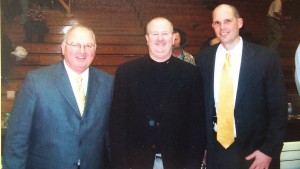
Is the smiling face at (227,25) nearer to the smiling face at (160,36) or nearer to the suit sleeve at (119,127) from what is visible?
the smiling face at (160,36)

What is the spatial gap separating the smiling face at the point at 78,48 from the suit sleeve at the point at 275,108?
88 centimetres

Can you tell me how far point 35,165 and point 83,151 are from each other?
0.72ft

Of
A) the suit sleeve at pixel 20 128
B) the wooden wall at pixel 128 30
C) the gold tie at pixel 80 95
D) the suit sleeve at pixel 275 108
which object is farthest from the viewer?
the wooden wall at pixel 128 30

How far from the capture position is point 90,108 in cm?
142

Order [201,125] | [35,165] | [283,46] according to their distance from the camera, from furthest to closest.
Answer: [283,46] < [201,125] < [35,165]

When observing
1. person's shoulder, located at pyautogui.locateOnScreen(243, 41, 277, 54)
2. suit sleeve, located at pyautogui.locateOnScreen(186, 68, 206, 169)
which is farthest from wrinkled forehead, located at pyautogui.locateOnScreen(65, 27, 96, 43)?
person's shoulder, located at pyautogui.locateOnScreen(243, 41, 277, 54)

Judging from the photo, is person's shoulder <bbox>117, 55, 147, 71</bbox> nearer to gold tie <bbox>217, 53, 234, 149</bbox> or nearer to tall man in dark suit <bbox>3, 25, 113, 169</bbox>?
tall man in dark suit <bbox>3, 25, 113, 169</bbox>

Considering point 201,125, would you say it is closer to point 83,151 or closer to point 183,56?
point 83,151

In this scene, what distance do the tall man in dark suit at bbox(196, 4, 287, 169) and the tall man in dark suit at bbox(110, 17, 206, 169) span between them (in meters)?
0.14

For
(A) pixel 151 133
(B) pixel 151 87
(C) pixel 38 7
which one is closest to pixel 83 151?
(A) pixel 151 133

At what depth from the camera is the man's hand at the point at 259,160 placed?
5.12 feet

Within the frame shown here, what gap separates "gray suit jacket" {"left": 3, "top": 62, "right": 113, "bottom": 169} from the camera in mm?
1325

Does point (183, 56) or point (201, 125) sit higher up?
point (183, 56)

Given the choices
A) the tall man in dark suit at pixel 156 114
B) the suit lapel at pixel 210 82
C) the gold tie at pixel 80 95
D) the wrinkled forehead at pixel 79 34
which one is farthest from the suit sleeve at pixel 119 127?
the suit lapel at pixel 210 82
